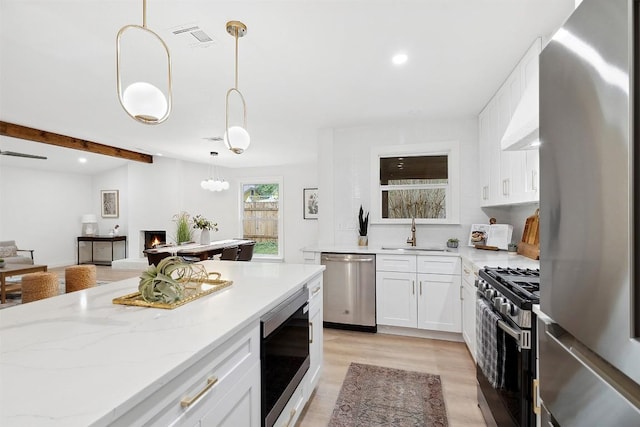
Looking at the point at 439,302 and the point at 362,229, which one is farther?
the point at 362,229

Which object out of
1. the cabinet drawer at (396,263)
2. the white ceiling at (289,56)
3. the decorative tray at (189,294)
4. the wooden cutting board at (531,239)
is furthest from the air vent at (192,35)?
the wooden cutting board at (531,239)

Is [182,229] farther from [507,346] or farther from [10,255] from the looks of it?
[507,346]

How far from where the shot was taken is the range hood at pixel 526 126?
60.2 inches

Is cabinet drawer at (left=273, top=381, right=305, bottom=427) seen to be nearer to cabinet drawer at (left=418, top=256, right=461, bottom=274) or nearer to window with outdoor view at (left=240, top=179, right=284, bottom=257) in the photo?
cabinet drawer at (left=418, top=256, right=461, bottom=274)

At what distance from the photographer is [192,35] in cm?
212

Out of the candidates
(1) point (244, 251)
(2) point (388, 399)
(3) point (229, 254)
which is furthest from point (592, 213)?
(1) point (244, 251)

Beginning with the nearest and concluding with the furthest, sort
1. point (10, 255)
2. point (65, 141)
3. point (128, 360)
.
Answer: point (128, 360), point (65, 141), point (10, 255)

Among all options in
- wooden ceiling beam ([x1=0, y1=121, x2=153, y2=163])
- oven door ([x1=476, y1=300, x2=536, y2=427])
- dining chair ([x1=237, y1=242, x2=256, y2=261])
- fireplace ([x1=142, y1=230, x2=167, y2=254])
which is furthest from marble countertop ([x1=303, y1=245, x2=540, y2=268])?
fireplace ([x1=142, y1=230, x2=167, y2=254])

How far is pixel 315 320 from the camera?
7.34ft

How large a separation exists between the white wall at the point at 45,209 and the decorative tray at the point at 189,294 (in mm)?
7949

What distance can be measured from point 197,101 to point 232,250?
2.16 meters

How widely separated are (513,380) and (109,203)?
9722 mm

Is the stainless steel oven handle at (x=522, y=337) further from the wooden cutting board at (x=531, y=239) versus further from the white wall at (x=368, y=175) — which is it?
the white wall at (x=368, y=175)

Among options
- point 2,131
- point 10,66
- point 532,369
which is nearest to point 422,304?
point 532,369
